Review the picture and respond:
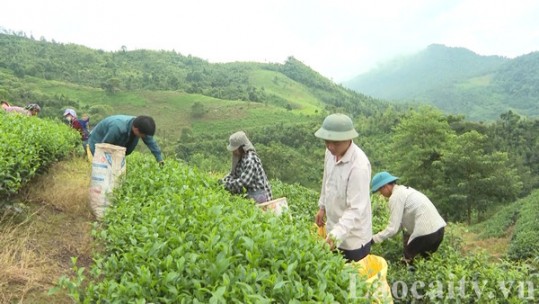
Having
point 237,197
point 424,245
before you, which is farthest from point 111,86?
point 424,245

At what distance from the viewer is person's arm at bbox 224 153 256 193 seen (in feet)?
16.2

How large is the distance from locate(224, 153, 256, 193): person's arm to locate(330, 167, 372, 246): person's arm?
1.53m

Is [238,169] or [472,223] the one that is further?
[472,223]

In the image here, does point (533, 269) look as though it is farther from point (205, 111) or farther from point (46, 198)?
point (205, 111)

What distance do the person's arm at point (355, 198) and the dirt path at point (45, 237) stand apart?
2.09 m

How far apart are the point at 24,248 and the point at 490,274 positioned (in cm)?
415

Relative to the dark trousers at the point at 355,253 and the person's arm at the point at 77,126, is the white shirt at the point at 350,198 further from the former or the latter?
the person's arm at the point at 77,126

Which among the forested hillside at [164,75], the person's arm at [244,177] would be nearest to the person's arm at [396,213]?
the person's arm at [244,177]

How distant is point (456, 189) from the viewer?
27.9 m

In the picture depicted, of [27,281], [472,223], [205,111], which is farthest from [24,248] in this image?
[205,111]

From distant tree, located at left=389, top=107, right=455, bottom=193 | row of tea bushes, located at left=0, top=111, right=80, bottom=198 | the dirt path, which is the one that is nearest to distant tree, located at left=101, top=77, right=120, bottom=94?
distant tree, located at left=389, top=107, right=455, bottom=193

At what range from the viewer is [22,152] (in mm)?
4699

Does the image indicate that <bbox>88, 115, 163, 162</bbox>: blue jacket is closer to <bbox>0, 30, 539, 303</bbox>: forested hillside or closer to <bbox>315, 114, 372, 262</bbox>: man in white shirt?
<bbox>0, 30, 539, 303</bbox>: forested hillside

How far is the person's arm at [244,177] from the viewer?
16.2ft
